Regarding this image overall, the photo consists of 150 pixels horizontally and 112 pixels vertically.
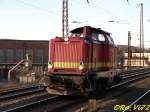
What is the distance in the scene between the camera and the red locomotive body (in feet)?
54.6

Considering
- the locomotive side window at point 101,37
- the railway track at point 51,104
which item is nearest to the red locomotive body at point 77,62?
the locomotive side window at point 101,37

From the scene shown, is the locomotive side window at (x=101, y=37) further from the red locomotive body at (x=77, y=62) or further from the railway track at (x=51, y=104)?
the railway track at (x=51, y=104)

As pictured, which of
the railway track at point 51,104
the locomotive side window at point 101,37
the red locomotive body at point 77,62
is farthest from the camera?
the locomotive side window at point 101,37

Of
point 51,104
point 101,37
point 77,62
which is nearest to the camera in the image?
point 51,104

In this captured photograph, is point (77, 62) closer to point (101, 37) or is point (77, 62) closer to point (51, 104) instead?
point (101, 37)

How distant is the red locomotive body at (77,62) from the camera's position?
16.7 meters

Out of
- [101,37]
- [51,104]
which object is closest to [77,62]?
[101,37]

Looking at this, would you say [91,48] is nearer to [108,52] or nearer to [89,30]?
[89,30]

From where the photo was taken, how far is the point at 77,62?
55.9 ft

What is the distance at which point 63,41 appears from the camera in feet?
56.9

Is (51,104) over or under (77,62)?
under

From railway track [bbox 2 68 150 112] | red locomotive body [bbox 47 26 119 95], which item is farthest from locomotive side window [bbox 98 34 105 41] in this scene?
railway track [bbox 2 68 150 112]

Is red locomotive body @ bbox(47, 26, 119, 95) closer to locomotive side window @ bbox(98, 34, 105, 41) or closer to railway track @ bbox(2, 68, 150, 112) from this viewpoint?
locomotive side window @ bbox(98, 34, 105, 41)

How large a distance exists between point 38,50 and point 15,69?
4417 cm
